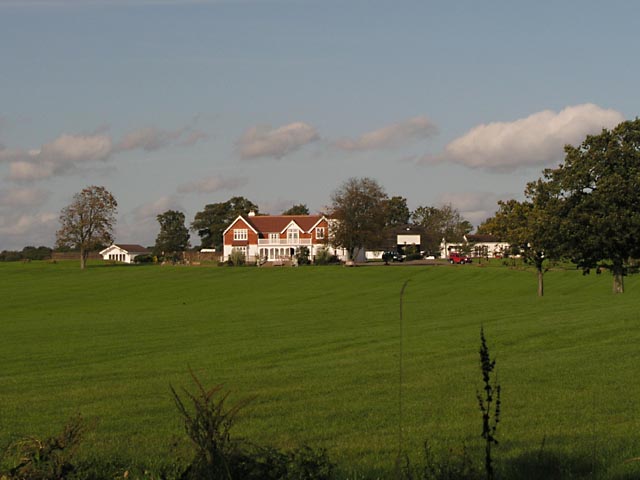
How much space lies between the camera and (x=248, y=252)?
144625 mm

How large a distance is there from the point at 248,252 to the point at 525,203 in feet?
271

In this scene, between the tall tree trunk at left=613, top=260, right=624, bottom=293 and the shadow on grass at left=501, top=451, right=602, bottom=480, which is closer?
the shadow on grass at left=501, top=451, right=602, bottom=480

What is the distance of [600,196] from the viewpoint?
58.1 m

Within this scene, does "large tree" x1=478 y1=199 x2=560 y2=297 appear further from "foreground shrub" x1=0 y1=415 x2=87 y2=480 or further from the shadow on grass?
"foreground shrub" x1=0 y1=415 x2=87 y2=480

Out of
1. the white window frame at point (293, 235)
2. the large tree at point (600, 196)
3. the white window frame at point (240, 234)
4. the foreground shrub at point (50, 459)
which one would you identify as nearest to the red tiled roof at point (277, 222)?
the white window frame at point (293, 235)

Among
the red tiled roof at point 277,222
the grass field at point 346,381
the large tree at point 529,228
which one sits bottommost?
the grass field at point 346,381

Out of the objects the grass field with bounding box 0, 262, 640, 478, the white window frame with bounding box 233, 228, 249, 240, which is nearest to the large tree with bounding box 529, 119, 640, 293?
the grass field with bounding box 0, 262, 640, 478

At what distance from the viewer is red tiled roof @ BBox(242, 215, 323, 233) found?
14262 cm

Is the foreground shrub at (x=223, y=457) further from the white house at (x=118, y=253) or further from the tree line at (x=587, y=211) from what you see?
the white house at (x=118, y=253)

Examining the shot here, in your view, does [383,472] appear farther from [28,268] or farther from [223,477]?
[28,268]

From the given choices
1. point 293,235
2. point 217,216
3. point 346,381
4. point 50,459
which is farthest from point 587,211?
point 217,216

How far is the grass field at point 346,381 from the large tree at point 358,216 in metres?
76.6

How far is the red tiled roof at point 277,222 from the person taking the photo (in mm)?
142625

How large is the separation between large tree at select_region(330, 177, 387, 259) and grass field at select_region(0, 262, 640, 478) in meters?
76.6
